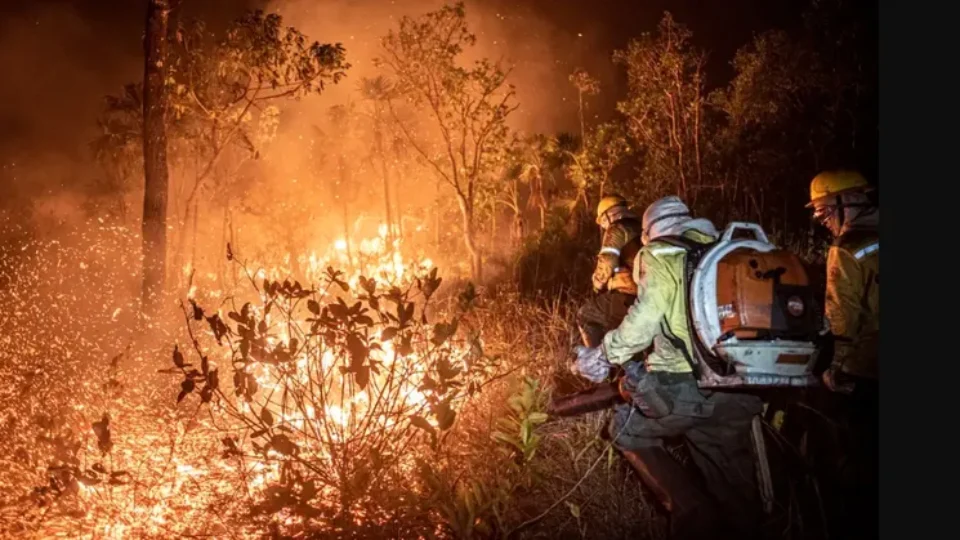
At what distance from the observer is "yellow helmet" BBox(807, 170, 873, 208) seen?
169 inches

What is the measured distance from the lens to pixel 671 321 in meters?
4.15

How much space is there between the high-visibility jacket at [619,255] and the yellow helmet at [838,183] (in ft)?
5.73

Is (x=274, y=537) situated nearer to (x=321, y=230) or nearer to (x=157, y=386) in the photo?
(x=157, y=386)

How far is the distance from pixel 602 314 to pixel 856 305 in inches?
90.1

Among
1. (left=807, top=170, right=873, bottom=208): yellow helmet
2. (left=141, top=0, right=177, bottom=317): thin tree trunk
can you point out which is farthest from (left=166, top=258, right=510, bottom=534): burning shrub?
(left=141, top=0, right=177, bottom=317): thin tree trunk

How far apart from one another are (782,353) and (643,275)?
842 mm

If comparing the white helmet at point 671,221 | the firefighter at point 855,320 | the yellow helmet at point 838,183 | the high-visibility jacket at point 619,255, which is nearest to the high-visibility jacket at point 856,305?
the firefighter at point 855,320

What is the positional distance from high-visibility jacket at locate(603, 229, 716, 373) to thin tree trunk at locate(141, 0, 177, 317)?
6.70 metres

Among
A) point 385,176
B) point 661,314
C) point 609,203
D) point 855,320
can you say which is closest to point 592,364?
point 661,314

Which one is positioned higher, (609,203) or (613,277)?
(609,203)

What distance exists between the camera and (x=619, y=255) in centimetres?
605

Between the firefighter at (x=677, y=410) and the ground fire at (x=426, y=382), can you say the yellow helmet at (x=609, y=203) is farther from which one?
the firefighter at (x=677, y=410)

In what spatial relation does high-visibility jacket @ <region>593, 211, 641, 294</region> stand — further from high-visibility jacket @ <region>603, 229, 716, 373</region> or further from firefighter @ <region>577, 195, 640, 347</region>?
high-visibility jacket @ <region>603, 229, 716, 373</region>

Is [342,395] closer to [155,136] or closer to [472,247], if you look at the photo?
[155,136]
